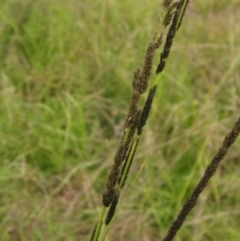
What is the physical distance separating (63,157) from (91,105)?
0.27 metres

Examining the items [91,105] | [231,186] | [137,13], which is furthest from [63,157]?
[137,13]

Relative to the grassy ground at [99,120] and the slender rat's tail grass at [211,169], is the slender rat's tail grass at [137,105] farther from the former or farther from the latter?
the grassy ground at [99,120]

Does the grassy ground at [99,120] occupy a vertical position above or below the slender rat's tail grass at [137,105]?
below

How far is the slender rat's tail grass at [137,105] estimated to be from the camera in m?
0.41

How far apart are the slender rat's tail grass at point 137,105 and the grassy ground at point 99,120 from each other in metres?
0.91

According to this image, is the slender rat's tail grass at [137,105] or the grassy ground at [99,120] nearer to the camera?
the slender rat's tail grass at [137,105]

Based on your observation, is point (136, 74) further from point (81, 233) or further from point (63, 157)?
point (63, 157)

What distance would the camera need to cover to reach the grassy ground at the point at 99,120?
1474mm

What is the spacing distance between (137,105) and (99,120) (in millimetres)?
1402

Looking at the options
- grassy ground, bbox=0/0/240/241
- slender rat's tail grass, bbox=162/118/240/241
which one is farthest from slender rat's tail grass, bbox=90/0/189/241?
grassy ground, bbox=0/0/240/241

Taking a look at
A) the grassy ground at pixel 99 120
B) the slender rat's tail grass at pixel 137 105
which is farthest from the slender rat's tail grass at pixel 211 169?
the grassy ground at pixel 99 120

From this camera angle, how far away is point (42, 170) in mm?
1619

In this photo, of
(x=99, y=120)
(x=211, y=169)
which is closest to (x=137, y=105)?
(x=211, y=169)

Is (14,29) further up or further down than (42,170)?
further up
